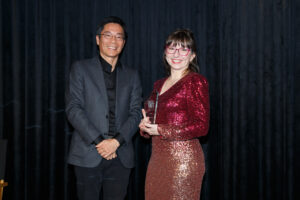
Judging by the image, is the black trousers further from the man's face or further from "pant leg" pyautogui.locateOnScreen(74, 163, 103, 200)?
the man's face

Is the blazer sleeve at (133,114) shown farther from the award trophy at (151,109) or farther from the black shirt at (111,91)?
the award trophy at (151,109)

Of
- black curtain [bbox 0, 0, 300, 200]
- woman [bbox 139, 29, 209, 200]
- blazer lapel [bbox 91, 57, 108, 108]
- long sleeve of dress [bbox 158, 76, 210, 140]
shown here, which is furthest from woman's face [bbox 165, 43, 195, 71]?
black curtain [bbox 0, 0, 300, 200]

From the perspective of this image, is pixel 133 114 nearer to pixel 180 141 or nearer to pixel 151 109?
pixel 151 109

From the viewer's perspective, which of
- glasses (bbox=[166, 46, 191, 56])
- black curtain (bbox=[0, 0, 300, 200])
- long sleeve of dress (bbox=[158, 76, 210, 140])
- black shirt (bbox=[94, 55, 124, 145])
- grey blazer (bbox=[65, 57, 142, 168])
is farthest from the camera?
black curtain (bbox=[0, 0, 300, 200])

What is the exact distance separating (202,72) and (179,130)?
1.23 metres

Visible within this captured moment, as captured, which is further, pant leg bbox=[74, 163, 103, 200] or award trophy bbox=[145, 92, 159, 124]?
pant leg bbox=[74, 163, 103, 200]

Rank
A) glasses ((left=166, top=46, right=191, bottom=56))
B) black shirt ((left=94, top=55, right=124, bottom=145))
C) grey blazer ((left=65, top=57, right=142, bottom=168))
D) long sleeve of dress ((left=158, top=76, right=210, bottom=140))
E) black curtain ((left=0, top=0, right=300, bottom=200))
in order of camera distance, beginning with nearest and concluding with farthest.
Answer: long sleeve of dress ((left=158, top=76, right=210, bottom=140)), glasses ((left=166, top=46, right=191, bottom=56)), grey blazer ((left=65, top=57, right=142, bottom=168)), black shirt ((left=94, top=55, right=124, bottom=145)), black curtain ((left=0, top=0, right=300, bottom=200))

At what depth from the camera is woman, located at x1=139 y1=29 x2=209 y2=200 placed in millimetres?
1680

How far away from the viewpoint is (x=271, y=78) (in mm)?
2621

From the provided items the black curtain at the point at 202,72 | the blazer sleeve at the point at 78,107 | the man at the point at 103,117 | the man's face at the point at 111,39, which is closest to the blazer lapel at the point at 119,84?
the man at the point at 103,117

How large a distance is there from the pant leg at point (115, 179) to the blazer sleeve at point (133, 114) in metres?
0.21

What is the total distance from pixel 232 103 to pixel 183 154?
3.93 feet

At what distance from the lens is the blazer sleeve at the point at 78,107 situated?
188 centimetres

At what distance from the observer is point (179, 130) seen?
1.67m
